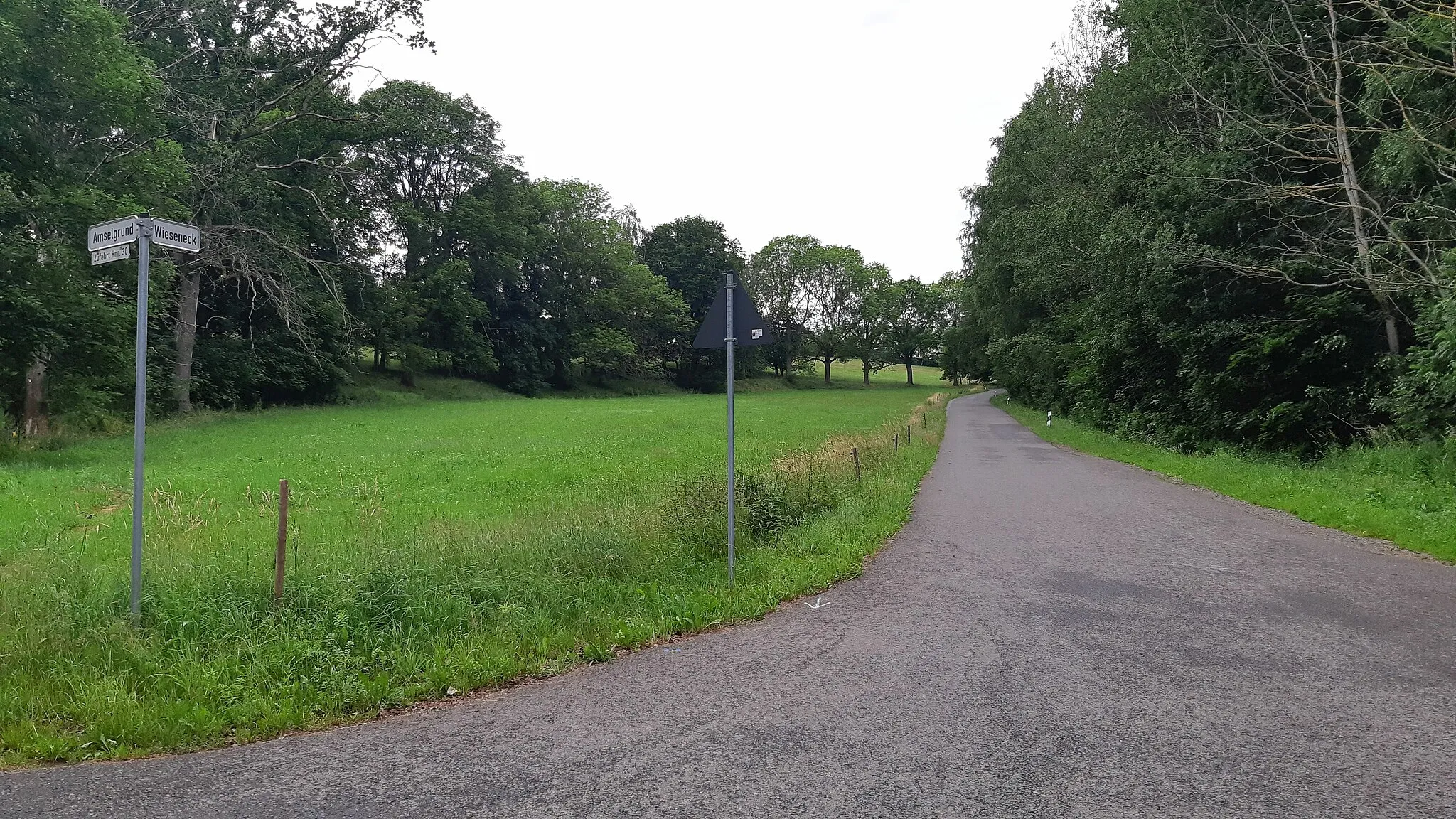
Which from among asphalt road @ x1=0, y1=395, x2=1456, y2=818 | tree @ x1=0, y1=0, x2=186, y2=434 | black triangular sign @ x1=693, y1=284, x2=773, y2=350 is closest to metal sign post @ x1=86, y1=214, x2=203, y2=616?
asphalt road @ x1=0, y1=395, x2=1456, y2=818

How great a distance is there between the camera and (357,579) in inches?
228

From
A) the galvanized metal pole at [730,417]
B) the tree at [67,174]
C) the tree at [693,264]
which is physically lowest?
the galvanized metal pole at [730,417]

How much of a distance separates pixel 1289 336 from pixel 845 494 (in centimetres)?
1123

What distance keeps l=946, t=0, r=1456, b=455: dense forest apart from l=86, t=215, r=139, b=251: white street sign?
13.4 m

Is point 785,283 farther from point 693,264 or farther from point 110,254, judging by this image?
point 110,254

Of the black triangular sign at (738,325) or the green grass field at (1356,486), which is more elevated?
the black triangular sign at (738,325)

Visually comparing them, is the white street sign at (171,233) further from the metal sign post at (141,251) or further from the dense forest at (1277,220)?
the dense forest at (1277,220)

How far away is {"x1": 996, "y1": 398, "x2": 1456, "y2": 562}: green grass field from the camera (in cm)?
866

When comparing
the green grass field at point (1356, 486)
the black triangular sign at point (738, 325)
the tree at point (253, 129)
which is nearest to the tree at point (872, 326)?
the tree at point (253, 129)

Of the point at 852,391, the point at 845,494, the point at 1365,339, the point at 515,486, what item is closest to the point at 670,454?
the point at 515,486

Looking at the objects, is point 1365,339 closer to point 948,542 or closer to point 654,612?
point 948,542

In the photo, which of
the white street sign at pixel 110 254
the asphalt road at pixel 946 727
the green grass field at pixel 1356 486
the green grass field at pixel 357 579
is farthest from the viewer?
the green grass field at pixel 1356 486

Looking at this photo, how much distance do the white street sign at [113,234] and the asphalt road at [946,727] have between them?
299 cm

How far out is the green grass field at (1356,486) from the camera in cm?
866
